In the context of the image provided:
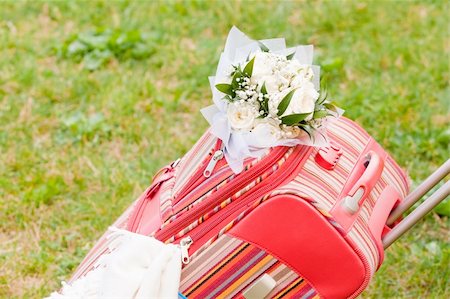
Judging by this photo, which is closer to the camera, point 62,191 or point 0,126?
point 62,191

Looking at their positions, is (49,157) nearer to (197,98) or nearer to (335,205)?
(197,98)

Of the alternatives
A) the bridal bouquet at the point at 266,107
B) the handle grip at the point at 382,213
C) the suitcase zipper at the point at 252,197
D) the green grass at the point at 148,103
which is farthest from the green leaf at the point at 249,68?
the green grass at the point at 148,103

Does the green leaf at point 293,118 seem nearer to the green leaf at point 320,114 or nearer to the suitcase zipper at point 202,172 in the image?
the green leaf at point 320,114

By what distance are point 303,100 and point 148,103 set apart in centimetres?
158

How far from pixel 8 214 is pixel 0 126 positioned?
1.81ft

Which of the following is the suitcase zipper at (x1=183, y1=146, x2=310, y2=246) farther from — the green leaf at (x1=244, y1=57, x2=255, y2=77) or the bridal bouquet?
the green leaf at (x1=244, y1=57, x2=255, y2=77)

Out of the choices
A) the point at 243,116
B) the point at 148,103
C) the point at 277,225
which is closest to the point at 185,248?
the point at 277,225

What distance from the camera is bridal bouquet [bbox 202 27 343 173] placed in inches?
80.3

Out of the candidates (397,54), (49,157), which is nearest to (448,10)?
(397,54)

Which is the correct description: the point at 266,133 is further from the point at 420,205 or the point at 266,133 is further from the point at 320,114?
the point at 420,205

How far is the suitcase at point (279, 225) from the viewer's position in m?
1.99

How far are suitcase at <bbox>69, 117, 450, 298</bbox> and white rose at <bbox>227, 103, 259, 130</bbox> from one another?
0.26 ft

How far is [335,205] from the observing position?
2043 mm

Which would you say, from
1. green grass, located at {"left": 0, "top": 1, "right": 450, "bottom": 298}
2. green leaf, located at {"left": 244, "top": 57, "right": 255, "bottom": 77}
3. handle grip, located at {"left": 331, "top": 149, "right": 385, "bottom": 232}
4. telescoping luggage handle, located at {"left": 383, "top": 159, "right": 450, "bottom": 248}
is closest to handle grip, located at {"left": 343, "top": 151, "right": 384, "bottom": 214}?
handle grip, located at {"left": 331, "top": 149, "right": 385, "bottom": 232}
